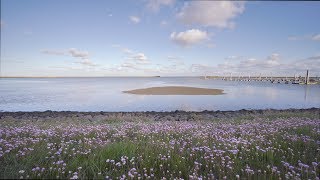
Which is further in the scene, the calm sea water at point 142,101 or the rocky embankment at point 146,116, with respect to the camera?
the calm sea water at point 142,101

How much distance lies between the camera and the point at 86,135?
28.9 ft

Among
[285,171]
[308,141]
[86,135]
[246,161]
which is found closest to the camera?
[285,171]

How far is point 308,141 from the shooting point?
24.5 ft

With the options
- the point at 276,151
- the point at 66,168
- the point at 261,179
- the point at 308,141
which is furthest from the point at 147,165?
the point at 308,141

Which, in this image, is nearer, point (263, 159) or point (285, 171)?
point (285, 171)

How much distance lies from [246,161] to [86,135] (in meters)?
5.61

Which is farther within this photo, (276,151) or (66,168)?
(276,151)

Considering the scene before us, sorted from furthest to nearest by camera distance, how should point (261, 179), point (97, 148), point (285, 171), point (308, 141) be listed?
point (308, 141)
point (97, 148)
point (285, 171)
point (261, 179)

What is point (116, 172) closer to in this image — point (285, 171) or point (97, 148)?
point (97, 148)

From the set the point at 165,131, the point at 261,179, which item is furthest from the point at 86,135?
the point at 261,179

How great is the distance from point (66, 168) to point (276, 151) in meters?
5.54

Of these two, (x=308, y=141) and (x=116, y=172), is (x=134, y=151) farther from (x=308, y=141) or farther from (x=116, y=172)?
(x=308, y=141)

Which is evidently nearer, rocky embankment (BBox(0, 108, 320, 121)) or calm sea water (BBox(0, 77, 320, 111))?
rocky embankment (BBox(0, 108, 320, 121))

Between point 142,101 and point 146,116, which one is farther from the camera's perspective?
point 142,101
